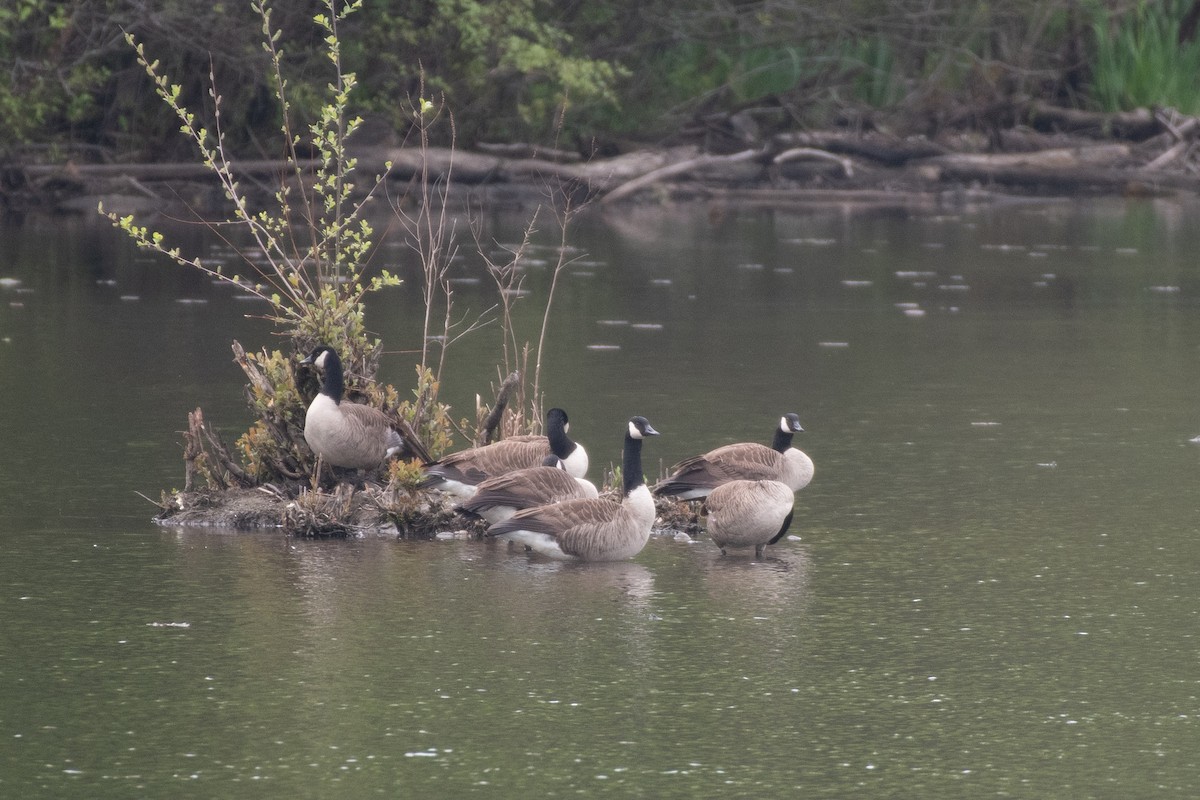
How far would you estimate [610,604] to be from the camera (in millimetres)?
8164

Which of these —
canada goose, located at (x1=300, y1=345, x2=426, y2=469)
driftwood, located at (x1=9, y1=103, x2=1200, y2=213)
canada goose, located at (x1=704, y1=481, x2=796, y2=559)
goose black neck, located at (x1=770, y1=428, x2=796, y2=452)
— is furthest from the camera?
driftwood, located at (x1=9, y1=103, x2=1200, y2=213)

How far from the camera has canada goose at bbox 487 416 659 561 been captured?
29.3 ft

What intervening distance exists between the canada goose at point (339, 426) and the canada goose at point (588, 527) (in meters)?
1.01

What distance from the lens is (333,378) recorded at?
9641 millimetres

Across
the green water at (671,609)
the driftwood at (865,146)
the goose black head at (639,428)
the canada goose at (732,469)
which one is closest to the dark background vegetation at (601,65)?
the driftwood at (865,146)

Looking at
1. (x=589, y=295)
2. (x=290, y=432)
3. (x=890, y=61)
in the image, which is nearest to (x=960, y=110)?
(x=890, y=61)

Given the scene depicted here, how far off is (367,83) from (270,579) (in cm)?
2438

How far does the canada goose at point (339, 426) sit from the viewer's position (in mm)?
9555

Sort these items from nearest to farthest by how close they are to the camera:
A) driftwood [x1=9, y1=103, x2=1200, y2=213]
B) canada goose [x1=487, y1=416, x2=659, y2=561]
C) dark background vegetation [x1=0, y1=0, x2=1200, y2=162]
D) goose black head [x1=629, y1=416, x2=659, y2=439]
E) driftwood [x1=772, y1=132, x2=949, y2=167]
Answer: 1. canada goose [x1=487, y1=416, x2=659, y2=561]
2. goose black head [x1=629, y1=416, x2=659, y2=439]
3. dark background vegetation [x1=0, y1=0, x2=1200, y2=162]
4. driftwood [x1=9, y1=103, x2=1200, y2=213]
5. driftwood [x1=772, y1=132, x2=949, y2=167]

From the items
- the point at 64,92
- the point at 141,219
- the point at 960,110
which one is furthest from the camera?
the point at 960,110

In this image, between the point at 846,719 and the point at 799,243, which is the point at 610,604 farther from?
the point at 799,243

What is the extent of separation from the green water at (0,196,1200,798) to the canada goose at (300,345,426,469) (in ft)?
1.55

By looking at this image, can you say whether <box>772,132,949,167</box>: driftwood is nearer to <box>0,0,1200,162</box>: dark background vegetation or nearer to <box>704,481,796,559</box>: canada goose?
<box>0,0,1200,162</box>: dark background vegetation

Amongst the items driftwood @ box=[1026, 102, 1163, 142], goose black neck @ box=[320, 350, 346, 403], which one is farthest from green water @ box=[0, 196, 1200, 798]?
driftwood @ box=[1026, 102, 1163, 142]
